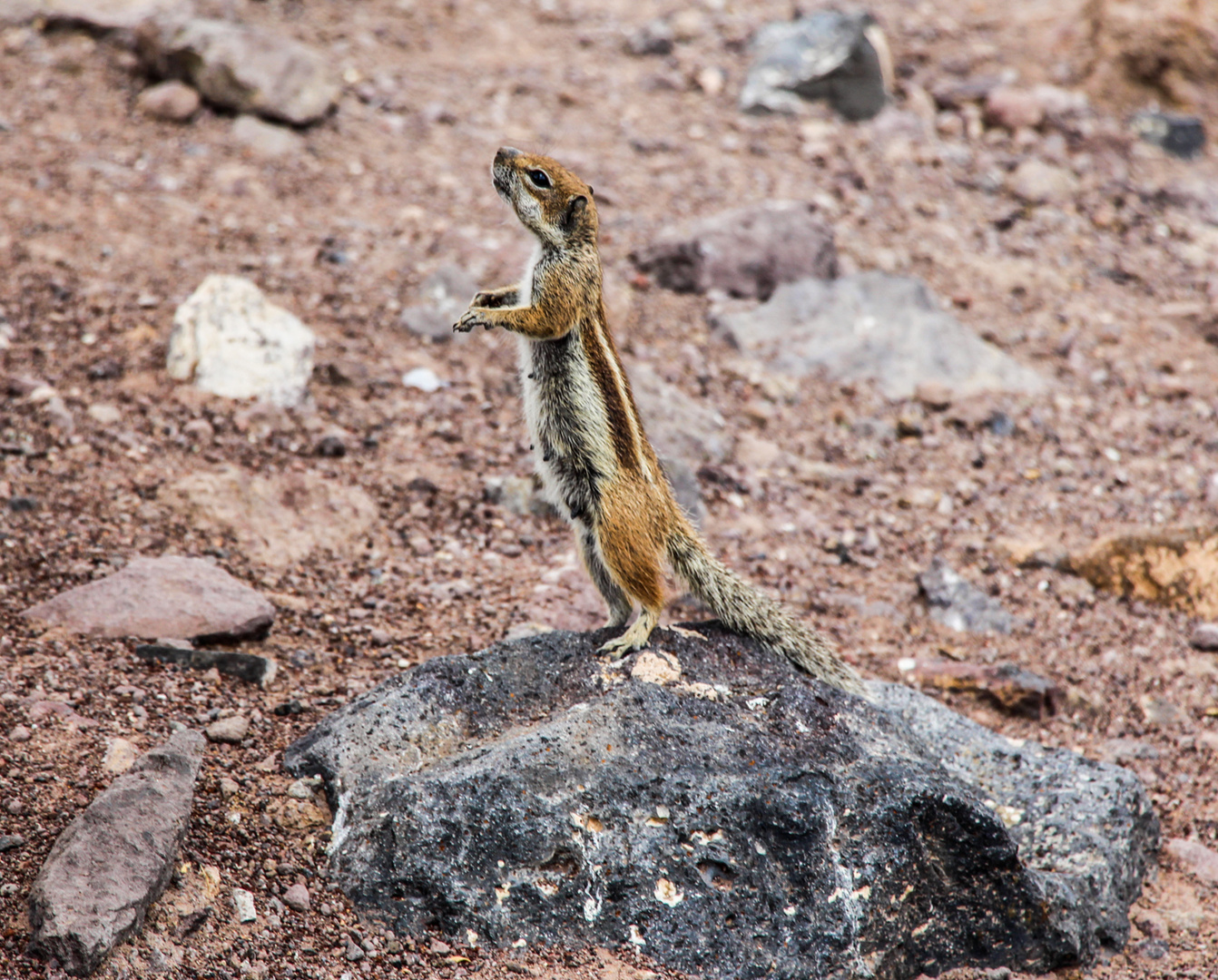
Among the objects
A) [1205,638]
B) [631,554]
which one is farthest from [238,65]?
[1205,638]

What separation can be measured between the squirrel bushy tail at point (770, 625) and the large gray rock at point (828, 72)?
670cm

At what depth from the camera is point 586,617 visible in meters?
5.51

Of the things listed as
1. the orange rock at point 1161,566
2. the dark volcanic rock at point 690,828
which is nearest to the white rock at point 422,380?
the dark volcanic rock at point 690,828

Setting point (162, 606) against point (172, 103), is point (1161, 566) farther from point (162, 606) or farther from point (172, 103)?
point (172, 103)

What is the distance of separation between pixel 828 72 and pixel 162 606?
739 cm

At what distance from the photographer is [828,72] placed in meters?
9.79

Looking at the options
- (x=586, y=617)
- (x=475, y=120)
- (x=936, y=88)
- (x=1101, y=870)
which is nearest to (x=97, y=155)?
(x=475, y=120)

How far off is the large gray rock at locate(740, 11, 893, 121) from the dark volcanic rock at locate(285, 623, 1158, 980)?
697cm

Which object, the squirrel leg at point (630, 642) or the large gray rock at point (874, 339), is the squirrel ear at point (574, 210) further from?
the large gray rock at point (874, 339)

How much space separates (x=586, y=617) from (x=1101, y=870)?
2.42 metres

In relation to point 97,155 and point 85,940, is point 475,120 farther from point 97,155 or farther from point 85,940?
point 85,940

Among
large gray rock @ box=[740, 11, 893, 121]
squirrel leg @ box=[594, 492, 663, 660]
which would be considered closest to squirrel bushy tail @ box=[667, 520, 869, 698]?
squirrel leg @ box=[594, 492, 663, 660]

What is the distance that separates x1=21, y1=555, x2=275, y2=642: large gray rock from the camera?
457 cm

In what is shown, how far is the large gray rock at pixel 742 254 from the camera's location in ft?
26.5
